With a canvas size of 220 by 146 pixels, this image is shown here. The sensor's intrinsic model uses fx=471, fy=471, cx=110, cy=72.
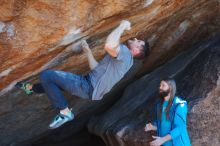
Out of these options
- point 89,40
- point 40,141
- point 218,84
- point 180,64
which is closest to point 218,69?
point 218,84

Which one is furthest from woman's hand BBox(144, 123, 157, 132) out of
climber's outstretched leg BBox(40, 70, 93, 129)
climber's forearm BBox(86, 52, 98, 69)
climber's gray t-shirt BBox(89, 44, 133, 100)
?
climber's forearm BBox(86, 52, 98, 69)

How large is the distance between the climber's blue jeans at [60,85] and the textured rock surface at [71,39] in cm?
59

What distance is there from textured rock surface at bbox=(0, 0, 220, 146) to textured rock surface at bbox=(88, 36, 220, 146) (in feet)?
0.19

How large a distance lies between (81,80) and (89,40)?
93cm

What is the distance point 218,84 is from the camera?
23.3ft

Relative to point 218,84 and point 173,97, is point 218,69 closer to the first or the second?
point 218,84

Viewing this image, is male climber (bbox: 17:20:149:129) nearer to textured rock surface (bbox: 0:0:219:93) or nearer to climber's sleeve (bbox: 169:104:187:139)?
textured rock surface (bbox: 0:0:219:93)

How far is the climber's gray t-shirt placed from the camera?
563cm

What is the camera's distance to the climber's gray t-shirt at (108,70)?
18.5 ft

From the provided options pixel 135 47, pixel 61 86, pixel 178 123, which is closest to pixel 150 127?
pixel 178 123

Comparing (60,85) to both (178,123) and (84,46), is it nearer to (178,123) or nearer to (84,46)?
(84,46)

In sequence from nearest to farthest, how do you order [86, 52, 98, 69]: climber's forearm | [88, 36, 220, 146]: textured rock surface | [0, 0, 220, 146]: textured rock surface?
[0, 0, 220, 146]: textured rock surface → [86, 52, 98, 69]: climber's forearm → [88, 36, 220, 146]: textured rock surface

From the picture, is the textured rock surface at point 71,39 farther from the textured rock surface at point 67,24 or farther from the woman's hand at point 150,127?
the woman's hand at point 150,127

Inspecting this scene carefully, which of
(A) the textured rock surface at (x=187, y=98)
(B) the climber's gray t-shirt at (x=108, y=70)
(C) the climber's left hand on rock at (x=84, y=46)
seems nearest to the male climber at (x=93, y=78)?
(B) the climber's gray t-shirt at (x=108, y=70)
